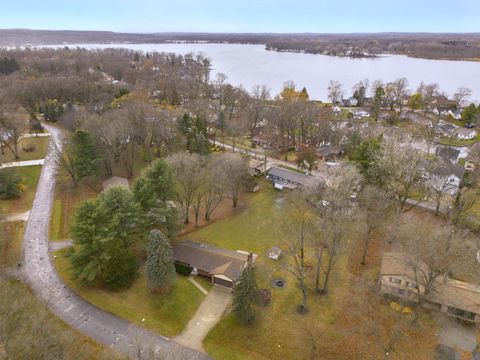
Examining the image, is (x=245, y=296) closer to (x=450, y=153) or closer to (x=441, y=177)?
(x=441, y=177)

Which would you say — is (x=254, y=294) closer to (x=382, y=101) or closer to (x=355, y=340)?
(x=355, y=340)

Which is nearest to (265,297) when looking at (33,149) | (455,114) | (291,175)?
(291,175)

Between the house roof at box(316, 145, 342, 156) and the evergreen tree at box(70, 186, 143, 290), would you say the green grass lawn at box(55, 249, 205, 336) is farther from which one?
the house roof at box(316, 145, 342, 156)

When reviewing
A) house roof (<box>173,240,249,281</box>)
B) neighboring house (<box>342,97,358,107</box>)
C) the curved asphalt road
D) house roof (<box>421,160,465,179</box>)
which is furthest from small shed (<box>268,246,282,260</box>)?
neighboring house (<box>342,97,358,107</box>)

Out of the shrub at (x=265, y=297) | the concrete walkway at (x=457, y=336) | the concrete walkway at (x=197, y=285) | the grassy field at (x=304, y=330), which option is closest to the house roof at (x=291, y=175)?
the grassy field at (x=304, y=330)

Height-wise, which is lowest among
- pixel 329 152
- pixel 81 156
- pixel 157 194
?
pixel 329 152

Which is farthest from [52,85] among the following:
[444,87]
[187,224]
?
[444,87]
